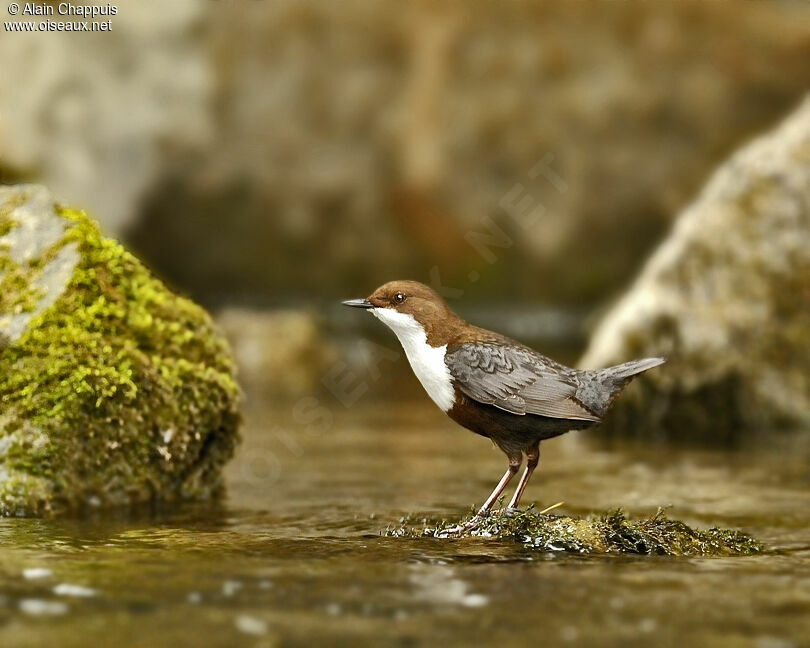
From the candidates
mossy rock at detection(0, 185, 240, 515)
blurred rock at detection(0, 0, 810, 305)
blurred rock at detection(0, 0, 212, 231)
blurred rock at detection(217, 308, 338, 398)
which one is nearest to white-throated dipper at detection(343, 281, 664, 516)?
mossy rock at detection(0, 185, 240, 515)

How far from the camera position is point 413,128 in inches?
591

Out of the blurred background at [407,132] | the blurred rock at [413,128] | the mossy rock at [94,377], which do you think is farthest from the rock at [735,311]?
the blurred rock at [413,128]

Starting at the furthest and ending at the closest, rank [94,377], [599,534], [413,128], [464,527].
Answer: [413,128] < [94,377] < [464,527] < [599,534]

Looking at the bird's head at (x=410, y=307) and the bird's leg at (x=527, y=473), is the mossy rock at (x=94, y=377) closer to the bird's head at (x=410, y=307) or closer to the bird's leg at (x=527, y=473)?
the bird's head at (x=410, y=307)

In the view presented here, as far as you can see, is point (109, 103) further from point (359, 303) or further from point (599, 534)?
point (599, 534)

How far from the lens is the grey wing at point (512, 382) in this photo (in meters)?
4.14

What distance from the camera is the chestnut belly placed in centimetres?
418

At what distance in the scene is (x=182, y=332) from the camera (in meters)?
5.29

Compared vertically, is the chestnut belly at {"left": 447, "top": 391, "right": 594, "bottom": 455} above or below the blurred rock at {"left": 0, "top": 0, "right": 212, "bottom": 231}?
below

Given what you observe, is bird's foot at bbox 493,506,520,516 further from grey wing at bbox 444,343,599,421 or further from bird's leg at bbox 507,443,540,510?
grey wing at bbox 444,343,599,421

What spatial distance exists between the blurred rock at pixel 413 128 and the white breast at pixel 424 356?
32.6ft

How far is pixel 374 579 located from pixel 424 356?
1375 millimetres

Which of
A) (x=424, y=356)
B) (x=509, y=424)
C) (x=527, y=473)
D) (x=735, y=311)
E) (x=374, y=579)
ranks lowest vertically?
(x=374, y=579)

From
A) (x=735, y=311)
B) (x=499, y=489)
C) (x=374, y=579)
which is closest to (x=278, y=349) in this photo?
(x=735, y=311)
